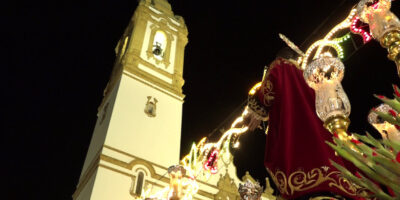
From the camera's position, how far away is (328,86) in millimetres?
2598

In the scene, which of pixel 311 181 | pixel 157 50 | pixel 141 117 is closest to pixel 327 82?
pixel 311 181

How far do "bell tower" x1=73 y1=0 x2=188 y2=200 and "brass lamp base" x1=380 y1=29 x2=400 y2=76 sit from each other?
8290mm

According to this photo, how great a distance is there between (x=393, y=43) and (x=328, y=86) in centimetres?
53

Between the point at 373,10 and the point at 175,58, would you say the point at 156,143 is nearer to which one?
the point at 175,58

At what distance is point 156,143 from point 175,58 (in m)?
4.93

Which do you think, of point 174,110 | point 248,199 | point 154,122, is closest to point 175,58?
point 174,110

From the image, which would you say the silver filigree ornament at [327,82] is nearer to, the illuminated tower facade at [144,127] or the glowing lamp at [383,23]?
the glowing lamp at [383,23]

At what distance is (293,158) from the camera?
278 centimetres

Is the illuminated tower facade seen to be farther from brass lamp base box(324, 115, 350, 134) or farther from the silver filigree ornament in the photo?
brass lamp base box(324, 115, 350, 134)

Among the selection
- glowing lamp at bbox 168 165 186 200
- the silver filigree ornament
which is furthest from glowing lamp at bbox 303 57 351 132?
glowing lamp at bbox 168 165 186 200

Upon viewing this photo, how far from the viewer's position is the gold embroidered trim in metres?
2.45

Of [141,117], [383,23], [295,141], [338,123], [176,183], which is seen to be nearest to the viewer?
[338,123]

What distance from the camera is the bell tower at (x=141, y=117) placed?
9.80m

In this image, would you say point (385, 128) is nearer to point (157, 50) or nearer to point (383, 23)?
point (383, 23)
